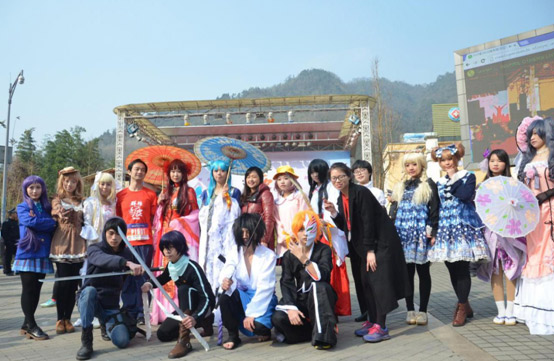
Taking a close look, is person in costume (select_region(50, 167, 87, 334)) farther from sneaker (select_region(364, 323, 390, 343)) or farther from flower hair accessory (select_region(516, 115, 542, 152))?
flower hair accessory (select_region(516, 115, 542, 152))

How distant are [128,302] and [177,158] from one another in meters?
1.72

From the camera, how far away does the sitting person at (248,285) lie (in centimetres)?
385

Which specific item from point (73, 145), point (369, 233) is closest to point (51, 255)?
point (369, 233)

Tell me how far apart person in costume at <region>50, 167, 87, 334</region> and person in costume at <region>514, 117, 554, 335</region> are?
438cm

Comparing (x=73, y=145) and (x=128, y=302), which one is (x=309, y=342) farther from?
(x=73, y=145)

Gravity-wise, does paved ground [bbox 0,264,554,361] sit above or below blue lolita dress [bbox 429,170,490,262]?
below

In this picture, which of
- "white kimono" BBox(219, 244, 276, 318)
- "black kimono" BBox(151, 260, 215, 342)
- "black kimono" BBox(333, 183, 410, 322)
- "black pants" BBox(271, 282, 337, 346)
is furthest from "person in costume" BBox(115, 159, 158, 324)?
"black kimono" BBox(333, 183, 410, 322)

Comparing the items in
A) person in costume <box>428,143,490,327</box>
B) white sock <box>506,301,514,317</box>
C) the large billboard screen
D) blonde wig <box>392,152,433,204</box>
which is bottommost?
white sock <box>506,301,514,317</box>

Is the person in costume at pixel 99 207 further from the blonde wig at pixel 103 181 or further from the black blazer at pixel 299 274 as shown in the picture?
the black blazer at pixel 299 274

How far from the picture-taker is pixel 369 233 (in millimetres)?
4039

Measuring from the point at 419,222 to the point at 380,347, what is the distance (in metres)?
1.39

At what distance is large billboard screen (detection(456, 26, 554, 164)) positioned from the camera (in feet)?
51.7

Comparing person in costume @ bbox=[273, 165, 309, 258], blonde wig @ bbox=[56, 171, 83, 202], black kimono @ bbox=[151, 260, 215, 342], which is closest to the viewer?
black kimono @ bbox=[151, 260, 215, 342]

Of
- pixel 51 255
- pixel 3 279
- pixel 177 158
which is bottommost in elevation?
pixel 3 279
